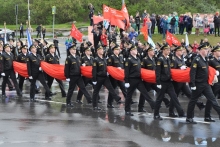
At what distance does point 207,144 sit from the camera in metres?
11.9

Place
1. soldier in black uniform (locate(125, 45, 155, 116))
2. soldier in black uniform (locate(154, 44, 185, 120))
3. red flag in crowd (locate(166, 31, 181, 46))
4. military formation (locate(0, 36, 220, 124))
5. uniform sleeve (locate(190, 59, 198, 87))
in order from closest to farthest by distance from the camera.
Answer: uniform sleeve (locate(190, 59, 198, 87)) → military formation (locate(0, 36, 220, 124)) → soldier in black uniform (locate(154, 44, 185, 120)) → soldier in black uniform (locate(125, 45, 155, 116)) → red flag in crowd (locate(166, 31, 181, 46))

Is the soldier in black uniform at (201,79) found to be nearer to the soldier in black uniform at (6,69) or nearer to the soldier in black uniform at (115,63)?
the soldier in black uniform at (115,63)

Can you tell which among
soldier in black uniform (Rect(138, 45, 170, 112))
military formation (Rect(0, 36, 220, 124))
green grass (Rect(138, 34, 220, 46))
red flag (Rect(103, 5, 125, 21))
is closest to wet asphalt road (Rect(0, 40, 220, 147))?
soldier in black uniform (Rect(138, 45, 170, 112))

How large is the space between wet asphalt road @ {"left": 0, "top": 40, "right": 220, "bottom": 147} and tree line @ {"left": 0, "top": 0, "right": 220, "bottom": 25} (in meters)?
36.0

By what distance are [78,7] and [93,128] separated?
4556cm

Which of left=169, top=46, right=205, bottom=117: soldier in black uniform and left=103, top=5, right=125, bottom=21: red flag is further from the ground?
left=103, top=5, right=125, bottom=21: red flag

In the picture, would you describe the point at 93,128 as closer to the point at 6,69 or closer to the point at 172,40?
the point at 6,69

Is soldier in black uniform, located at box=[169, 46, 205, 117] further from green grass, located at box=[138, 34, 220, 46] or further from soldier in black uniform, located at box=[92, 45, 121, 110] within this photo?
green grass, located at box=[138, 34, 220, 46]

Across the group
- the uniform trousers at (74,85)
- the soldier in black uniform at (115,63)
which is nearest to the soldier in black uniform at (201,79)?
the soldier in black uniform at (115,63)

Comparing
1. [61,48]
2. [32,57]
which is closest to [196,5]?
[61,48]

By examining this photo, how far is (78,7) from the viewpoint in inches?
2293

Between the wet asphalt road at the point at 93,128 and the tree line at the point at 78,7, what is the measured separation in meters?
36.0

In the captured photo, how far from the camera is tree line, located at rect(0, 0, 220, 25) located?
171 feet

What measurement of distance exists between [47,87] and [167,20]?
59.4ft
